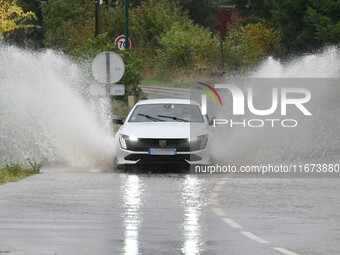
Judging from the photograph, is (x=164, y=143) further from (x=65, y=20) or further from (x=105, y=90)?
(x=65, y=20)

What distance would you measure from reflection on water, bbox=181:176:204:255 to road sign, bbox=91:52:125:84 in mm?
11224

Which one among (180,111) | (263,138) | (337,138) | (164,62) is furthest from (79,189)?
(164,62)

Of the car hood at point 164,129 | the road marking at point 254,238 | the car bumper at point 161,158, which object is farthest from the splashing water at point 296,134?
the road marking at point 254,238

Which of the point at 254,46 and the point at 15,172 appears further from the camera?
the point at 254,46

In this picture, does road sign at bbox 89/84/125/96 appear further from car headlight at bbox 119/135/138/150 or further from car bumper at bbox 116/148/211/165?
car bumper at bbox 116/148/211/165

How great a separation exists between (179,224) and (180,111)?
12189mm

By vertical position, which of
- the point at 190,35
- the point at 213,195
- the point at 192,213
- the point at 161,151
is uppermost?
the point at 190,35

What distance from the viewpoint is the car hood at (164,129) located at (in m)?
27.0

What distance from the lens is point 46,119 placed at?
33.2 metres

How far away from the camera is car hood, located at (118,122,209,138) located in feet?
88.5

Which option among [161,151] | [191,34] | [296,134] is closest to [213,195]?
[161,151]

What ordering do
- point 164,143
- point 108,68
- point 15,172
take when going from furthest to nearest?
point 108,68, point 164,143, point 15,172

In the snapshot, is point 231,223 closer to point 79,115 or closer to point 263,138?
point 79,115

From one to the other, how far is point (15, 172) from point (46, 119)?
21.3 ft
